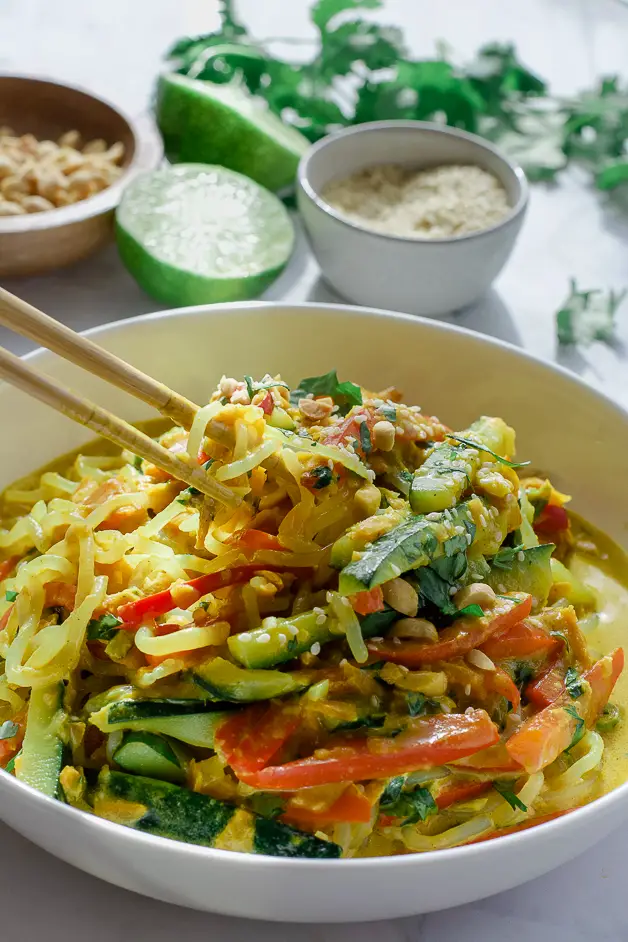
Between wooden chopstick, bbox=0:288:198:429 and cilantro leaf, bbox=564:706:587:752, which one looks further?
cilantro leaf, bbox=564:706:587:752

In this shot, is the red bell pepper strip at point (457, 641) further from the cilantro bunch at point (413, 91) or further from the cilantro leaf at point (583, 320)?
the cilantro bunch at point (413, 91)

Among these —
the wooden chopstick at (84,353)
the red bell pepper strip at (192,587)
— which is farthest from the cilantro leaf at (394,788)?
the wooden chopstick at (84,353)

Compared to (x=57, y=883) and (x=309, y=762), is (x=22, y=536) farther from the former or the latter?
(x=309, y=762)

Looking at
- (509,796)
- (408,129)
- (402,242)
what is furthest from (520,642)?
(408,129)

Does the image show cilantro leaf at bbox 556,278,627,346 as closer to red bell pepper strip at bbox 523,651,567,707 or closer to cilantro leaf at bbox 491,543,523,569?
cilantro leaf at bbox 491,543,523,569

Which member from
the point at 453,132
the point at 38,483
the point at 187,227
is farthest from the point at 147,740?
the point at 453,132

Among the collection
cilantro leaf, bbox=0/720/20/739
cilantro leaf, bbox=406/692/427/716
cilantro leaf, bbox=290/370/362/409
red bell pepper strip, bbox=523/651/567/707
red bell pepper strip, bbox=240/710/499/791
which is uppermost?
cilantro leaf, bbox=290/370/362/409

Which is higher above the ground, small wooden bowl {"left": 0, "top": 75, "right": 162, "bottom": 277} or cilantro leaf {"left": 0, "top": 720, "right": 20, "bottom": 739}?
small wooden bowl {"left": 0, "top": 75, "right": 162, "bottom": 277}

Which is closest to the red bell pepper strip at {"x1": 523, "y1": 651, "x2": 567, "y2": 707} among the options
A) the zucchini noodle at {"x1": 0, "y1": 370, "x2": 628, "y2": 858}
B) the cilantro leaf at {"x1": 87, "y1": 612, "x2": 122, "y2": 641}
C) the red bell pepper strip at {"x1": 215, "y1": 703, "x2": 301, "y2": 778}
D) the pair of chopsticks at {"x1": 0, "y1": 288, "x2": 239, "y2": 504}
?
the zucchini noodle at {"x1": 0, "y1": 370, "x2": 628, "y2": 858}
